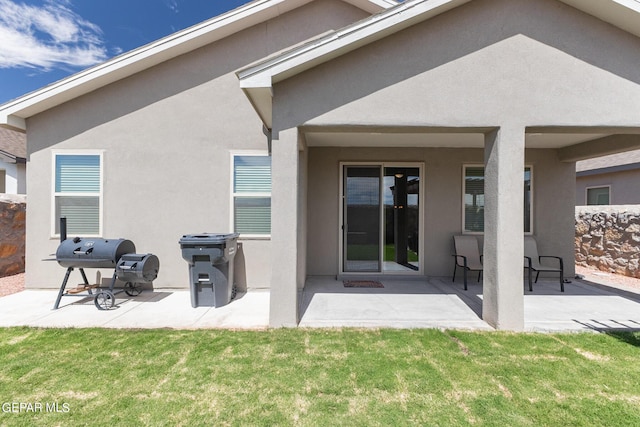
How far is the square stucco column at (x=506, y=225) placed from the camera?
3936 millimetres

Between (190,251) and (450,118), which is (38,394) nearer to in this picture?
(190,251)

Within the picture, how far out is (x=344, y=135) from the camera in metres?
5.64

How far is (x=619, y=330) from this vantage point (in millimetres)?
4059

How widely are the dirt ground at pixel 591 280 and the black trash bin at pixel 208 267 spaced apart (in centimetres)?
403

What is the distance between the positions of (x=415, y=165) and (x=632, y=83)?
371 centimetres

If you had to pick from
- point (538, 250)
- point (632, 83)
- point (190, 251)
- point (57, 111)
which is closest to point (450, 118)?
point (632, 83)

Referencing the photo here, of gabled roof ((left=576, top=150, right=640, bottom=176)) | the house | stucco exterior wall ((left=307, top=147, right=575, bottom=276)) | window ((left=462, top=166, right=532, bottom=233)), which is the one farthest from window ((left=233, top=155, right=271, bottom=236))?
gabled roof ((left=576, top=150, right=640, bottom=176))

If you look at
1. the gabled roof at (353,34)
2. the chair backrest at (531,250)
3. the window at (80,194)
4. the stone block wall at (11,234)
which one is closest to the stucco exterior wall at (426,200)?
the chair backrest at (531,250)

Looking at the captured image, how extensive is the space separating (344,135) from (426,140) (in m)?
1.88

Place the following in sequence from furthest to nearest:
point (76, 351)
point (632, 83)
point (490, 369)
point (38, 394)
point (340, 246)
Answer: point (340, 246) < point (632, 83) < point (76, 351) < point (490, 369) < point (38, 394)

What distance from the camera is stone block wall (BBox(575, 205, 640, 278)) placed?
720 cm

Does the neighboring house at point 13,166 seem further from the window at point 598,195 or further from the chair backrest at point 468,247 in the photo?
the window at point 598,195

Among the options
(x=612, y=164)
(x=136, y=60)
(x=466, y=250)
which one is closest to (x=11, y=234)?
(x=136, y=60)

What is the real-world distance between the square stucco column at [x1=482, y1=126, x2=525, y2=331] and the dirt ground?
15.1 ft
